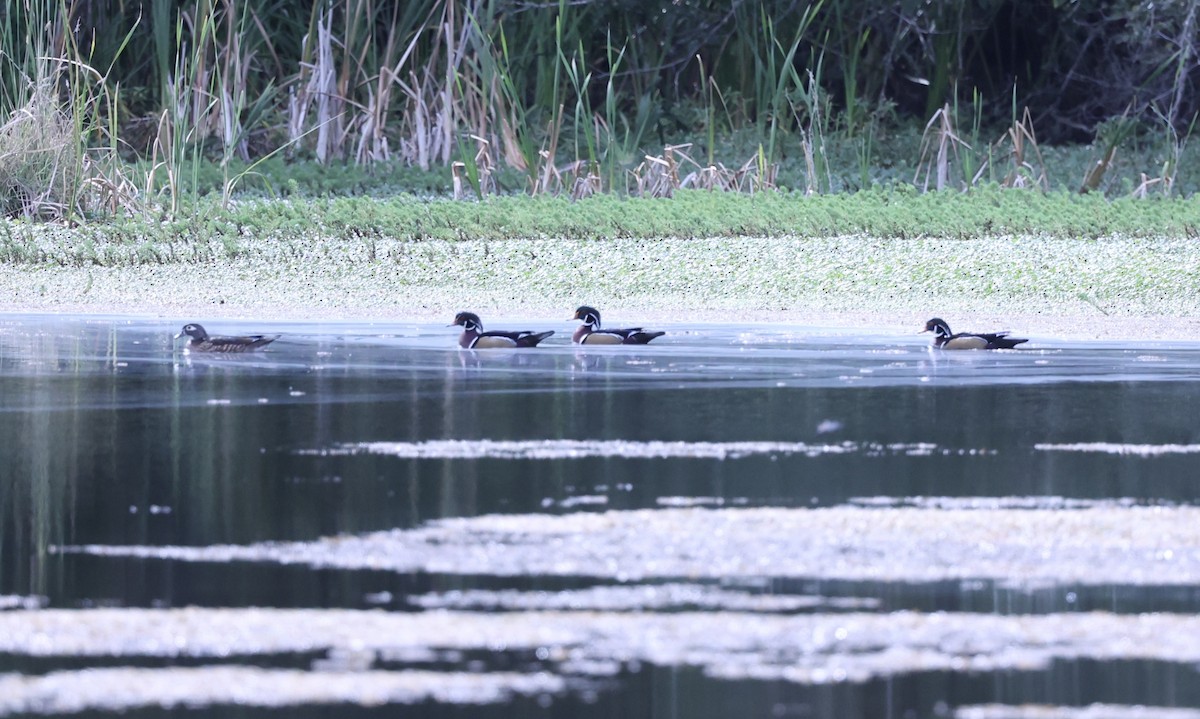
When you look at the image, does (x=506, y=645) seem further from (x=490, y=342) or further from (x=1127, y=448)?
(x=490, y=342)

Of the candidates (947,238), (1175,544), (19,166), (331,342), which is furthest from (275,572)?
(19,166)

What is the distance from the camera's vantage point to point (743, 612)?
409 cm

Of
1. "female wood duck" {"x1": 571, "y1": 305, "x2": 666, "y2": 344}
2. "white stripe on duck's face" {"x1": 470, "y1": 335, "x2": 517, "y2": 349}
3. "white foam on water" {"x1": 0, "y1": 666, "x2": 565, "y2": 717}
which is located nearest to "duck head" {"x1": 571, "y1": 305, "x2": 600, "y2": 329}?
"female wood duck" {"x1": 571, "y1": 305, "x2": 666, "y2": 344}

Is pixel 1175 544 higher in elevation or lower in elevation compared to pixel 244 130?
lower

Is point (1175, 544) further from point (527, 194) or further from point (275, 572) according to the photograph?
point (527, 194)

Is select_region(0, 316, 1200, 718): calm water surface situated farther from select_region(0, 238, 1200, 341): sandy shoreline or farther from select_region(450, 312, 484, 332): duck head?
select_region(0, 238, 1200, 341): sandy shoreline

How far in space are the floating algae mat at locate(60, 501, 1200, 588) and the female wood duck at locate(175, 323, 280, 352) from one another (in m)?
4.97

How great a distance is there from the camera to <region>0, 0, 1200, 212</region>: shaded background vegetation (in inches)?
722

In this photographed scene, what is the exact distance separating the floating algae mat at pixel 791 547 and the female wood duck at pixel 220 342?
497cm

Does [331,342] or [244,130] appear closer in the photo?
[331,342]

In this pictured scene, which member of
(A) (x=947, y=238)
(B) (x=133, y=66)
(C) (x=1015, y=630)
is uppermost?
(B) (x=133, y=66)

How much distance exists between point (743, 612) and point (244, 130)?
52.0 feet

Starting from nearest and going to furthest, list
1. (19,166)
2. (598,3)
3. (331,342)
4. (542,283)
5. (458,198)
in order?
(331,342) → (542,283) → (19,166) → (458,198) → (598,3)

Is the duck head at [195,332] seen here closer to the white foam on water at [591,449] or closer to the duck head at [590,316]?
the duck head at [590,316]
